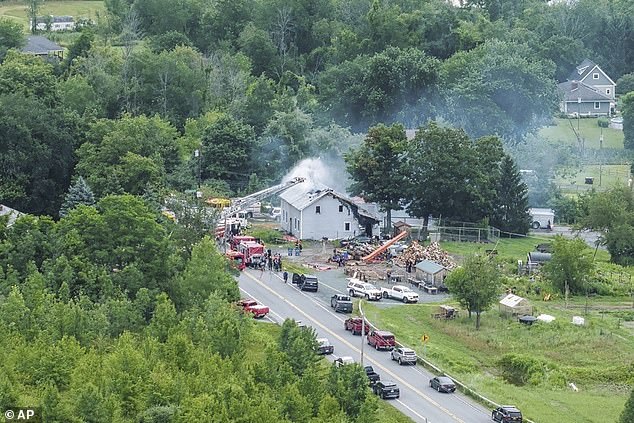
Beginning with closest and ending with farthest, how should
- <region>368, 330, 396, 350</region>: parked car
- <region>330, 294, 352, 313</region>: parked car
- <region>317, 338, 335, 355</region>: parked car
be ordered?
<region>317, 338, 335, 355</region>: parked car
<region>368, 330, 396, 350</region>: parked car
<region>330, 294, 352, 313</region>: parked car

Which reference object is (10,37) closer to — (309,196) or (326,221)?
(309,196)

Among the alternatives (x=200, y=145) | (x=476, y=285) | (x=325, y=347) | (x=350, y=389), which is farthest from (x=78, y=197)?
(x=350, y=389)

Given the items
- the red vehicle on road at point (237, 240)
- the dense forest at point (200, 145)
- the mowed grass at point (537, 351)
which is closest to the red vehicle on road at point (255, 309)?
the dense forest at point (200, 145)

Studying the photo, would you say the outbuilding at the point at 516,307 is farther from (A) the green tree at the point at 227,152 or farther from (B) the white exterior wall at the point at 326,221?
(A) the green tree at the point at 227,152

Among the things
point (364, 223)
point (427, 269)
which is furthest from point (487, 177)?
point (427, 269)

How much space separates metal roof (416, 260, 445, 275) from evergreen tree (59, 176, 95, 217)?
16500mm

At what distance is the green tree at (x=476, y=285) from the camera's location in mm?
54812

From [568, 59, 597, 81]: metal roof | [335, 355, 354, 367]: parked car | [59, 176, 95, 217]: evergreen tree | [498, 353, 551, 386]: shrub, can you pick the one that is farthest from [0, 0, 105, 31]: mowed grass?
[498, 353, 551, 386]: shrub

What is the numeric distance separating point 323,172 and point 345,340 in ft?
102

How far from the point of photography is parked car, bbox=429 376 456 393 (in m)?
46.2

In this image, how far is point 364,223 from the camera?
72062 mm

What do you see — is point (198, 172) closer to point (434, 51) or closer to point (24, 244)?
point (24, 244)

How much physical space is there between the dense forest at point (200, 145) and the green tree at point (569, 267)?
11506 mm

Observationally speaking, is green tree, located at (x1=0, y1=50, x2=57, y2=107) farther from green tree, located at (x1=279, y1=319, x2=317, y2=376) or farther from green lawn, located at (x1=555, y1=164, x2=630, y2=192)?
green tree, located at (x1=279, y1=319, x2=317, y2=376)
